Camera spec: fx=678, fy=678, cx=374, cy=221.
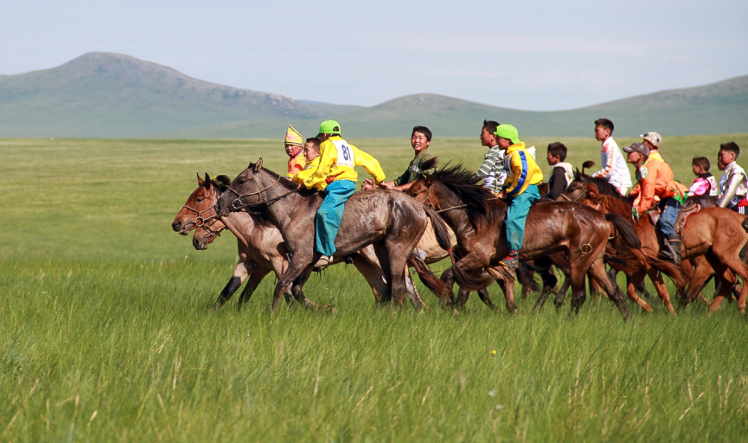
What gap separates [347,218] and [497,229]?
6.12ft

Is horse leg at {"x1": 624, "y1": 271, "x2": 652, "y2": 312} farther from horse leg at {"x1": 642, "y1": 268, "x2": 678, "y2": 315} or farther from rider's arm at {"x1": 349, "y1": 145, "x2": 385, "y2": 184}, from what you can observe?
rider's arm at {"x1": 349, "y1": 145, "x2": 385, "y2": 184}

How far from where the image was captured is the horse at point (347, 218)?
7250 millimetres

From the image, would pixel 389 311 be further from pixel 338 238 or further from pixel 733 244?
pixel 733 244

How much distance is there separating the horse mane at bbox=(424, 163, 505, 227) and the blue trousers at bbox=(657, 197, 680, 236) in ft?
9.41

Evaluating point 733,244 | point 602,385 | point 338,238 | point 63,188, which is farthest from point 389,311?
point 63,188

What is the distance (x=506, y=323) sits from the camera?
662 cm

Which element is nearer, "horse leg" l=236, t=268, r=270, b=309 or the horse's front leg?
the horse's front leg

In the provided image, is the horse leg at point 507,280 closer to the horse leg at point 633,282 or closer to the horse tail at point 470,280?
the horse tail at point 470,280

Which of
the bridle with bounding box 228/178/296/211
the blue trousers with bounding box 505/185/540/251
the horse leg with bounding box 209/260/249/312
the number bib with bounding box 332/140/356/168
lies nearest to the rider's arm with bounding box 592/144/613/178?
the blue trousers with bounding box 505/185/540/251

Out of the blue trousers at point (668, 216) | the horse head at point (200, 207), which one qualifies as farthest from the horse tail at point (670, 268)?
the horse head at point (200, 207)

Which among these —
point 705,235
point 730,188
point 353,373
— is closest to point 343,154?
point 353,373

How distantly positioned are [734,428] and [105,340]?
4.25 meters

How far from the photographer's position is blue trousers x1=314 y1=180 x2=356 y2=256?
7.09m

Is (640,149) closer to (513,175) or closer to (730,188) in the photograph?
(730,188)
